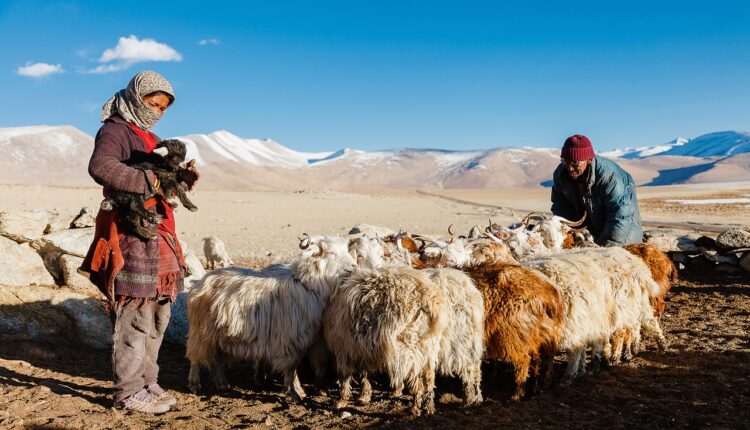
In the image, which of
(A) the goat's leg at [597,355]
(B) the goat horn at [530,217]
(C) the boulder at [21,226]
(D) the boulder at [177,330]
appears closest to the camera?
(A) the goat's leg at [597,355]

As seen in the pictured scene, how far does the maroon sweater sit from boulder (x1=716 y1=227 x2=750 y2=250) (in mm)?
9667

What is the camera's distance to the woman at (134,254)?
3825 mm

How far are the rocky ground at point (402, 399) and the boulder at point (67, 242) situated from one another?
1.22 m

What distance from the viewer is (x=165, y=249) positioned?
4145mm

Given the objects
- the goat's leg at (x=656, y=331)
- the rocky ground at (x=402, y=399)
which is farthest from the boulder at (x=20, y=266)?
the goat's leg at (x=656, y=331)

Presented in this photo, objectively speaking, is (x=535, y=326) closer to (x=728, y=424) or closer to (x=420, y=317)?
(x=420, y=317)

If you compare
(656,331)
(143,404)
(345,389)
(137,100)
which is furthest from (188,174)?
(656,331)

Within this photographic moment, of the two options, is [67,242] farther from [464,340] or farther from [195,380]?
[464,340]

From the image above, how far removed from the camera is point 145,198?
12.3 feet

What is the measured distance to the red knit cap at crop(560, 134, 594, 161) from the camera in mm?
6422

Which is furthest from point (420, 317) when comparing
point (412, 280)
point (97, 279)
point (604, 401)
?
point (97, 279)

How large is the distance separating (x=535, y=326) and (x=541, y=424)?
0.78 metres

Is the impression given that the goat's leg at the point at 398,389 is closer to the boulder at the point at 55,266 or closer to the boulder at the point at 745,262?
the boulder at the point at 55,266

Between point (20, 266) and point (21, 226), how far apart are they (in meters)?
0.62
